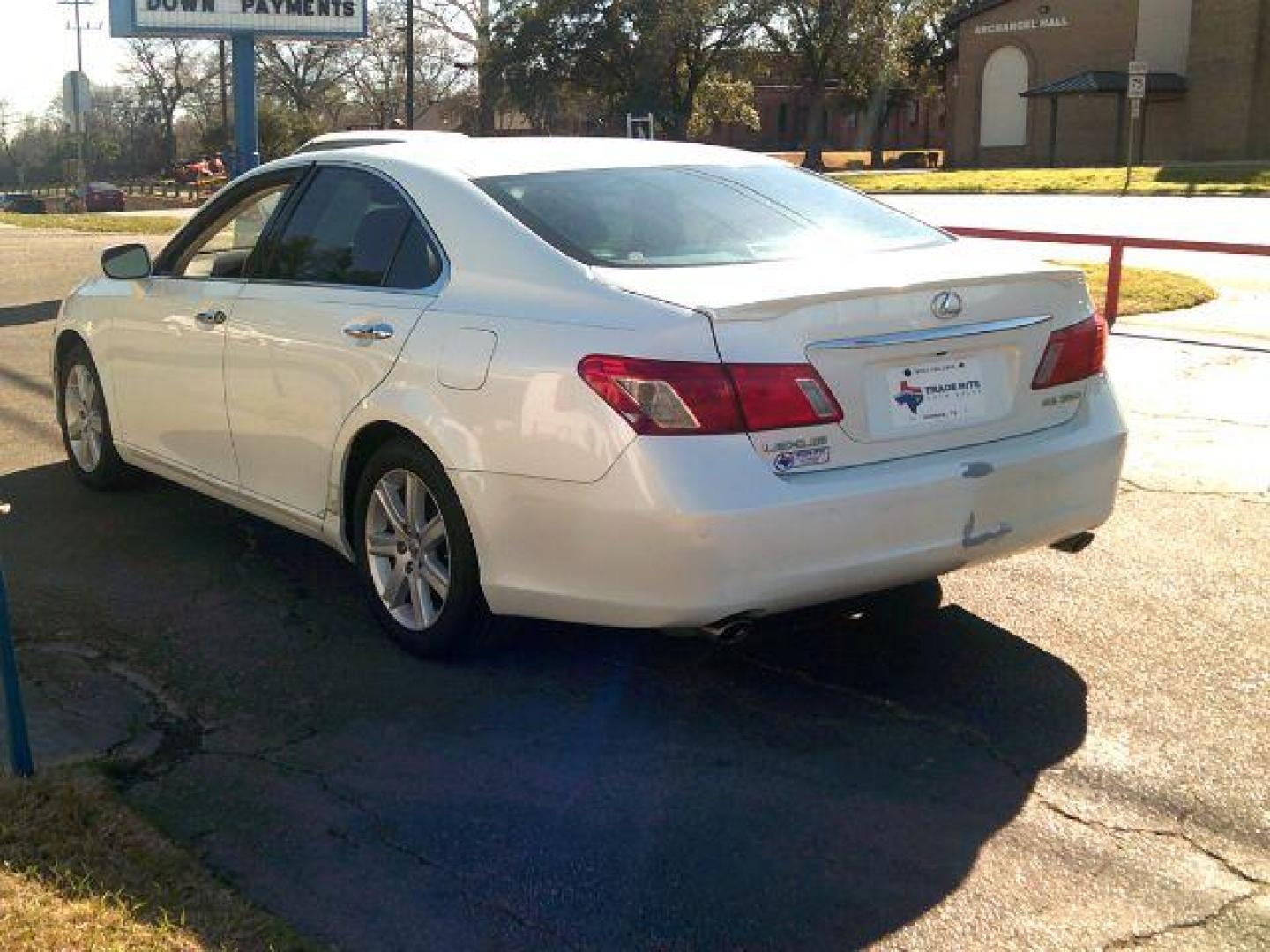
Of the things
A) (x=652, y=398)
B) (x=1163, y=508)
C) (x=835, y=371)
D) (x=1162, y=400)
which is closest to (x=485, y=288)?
(x=652, y=398)

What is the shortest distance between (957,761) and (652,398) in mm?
1277

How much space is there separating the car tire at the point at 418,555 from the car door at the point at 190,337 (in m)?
0.96

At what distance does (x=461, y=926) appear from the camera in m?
3.22

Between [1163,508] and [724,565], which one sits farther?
[1163,508]

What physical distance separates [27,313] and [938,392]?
11.4 metres

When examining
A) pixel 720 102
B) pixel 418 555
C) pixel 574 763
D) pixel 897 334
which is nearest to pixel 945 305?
pixel 897 334

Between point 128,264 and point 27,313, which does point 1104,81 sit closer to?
point 27,313

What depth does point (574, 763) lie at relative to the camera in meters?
4.02

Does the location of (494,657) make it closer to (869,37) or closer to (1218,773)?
(1218,773)

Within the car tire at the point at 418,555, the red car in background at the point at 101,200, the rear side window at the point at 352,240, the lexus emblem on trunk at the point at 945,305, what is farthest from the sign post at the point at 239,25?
the red car in background at the point at 101,200

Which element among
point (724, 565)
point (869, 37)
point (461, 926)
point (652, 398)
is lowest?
→ point (461, 926)

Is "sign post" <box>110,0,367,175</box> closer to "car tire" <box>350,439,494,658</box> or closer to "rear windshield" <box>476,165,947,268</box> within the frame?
"rear windshield" <box>476,165,947,268</box>

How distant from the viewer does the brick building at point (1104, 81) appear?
55.7m

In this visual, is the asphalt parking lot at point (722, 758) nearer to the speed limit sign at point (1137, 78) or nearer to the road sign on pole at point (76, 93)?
the road sign on pole at point (76, 93)
